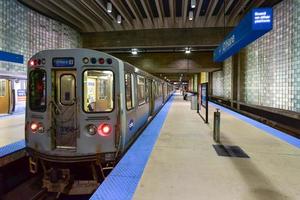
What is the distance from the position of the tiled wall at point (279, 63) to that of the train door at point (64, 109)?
24.4ft

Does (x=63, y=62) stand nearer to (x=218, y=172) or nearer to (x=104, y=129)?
(x=104, y=129)

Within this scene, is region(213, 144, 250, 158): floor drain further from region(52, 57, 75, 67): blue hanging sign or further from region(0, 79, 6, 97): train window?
region(0, 79, 6, 97): train window

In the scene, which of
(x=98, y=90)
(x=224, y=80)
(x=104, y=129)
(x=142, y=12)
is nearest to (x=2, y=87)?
(x=142, y=12)

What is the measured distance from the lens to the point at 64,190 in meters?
3.66

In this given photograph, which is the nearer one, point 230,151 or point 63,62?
point 63,62

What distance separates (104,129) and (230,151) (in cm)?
264

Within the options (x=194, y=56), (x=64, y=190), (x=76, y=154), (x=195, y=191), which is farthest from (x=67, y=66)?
(x=194, y=56)

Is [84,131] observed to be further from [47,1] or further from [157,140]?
[47,1]

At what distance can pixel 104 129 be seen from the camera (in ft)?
12.0

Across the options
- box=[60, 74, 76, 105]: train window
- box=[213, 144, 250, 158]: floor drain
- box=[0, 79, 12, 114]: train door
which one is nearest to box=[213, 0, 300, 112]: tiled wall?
box=[213, 144, 250, 158]: floor drain

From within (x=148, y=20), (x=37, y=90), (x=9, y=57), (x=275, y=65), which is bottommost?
(x=37, y=90)

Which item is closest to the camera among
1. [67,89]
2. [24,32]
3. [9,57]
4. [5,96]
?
[67,89]

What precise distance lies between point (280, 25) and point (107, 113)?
28.3 ft

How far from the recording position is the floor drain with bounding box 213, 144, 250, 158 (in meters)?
4.30
